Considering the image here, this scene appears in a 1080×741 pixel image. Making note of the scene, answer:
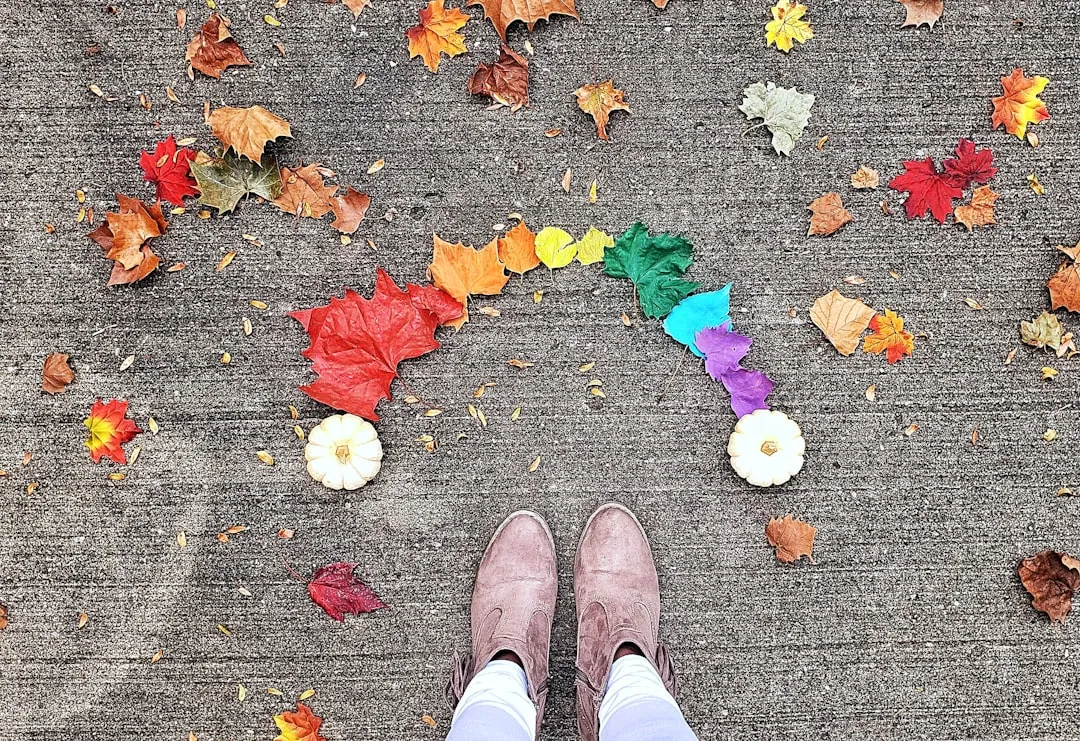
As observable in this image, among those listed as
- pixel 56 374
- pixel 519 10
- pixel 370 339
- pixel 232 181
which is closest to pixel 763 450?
pixel 370 339

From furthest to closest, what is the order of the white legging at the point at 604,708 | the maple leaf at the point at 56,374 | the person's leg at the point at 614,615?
the maple leaf at the point at 56,374 → the person's leg at the point at 614,615 → the white legging at the point at 604,708

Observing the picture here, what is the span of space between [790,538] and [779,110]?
1.09 m

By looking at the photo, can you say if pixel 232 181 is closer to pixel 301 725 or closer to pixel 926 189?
pixel 301 725

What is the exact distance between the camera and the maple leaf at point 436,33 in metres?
1.80

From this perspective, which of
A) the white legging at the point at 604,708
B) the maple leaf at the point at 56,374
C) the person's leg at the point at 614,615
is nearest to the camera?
the white legging at the point at 604,708

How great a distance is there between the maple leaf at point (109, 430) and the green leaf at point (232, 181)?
581mm

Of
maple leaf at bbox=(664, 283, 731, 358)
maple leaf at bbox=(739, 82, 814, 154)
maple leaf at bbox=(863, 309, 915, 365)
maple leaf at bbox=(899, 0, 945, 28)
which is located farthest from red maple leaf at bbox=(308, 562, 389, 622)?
maple leaf at bbox=(899, 0, 945, 28)

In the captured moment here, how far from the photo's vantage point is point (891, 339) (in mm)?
1784

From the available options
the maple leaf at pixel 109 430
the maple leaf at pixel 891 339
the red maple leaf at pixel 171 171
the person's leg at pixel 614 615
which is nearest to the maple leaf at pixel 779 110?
the maple leaf at pixel 891 339

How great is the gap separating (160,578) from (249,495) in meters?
0.31

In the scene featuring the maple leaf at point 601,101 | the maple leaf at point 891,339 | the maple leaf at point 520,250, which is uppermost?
the maple leaf at point 601,101

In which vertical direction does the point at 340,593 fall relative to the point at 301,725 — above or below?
above

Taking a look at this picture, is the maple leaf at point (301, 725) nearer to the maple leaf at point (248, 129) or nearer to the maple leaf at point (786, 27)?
the maple leaf at point (248, 129)

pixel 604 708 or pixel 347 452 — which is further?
pixel 347 452
